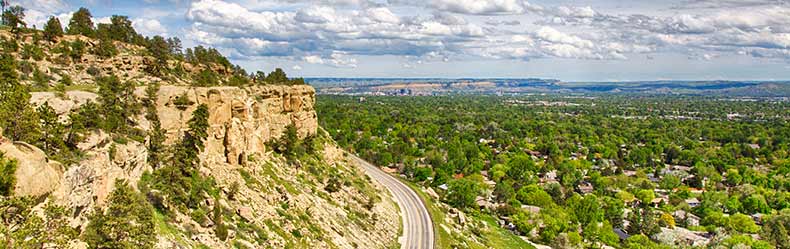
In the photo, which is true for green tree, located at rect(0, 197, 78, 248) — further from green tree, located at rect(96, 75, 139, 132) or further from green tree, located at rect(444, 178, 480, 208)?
green tree, located at rect(444, 178, 480, 208)

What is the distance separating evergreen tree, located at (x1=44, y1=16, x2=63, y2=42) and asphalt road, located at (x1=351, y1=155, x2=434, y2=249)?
4237 cm

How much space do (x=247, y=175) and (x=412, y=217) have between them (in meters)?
27.0

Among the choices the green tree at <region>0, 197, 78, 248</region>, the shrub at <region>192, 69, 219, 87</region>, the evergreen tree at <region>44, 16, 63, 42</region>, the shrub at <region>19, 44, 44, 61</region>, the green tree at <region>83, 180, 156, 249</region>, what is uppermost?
the evergreen tree at <region>44, 16, 63, 42</region>

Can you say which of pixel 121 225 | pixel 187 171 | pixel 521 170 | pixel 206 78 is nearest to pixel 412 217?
pixel 206 78

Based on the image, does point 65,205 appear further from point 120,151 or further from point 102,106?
point 102,106

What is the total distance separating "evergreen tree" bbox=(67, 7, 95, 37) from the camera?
57250 millimetres

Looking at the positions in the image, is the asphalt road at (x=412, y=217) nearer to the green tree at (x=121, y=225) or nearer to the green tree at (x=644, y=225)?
the green tree at (x=121, y=225)

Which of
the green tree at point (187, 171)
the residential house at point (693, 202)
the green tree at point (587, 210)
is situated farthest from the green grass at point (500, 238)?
the residential house at point (693, 202)

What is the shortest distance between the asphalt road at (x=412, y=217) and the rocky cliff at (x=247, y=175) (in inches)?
72.6

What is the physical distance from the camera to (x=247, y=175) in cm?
4766

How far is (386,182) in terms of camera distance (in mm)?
90500

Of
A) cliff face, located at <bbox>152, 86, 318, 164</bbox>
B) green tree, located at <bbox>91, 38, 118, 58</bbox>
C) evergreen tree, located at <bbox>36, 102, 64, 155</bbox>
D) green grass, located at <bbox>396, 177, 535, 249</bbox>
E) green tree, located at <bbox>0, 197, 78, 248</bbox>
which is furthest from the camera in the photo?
green grass, located at <bbox>396, 177, 535, 249</bbox>

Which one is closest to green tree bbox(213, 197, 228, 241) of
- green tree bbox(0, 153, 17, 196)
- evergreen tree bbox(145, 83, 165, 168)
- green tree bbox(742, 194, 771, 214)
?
evergreen tree bbox(145, 83, 165, 168)

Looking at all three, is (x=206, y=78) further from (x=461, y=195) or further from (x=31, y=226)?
(x=461, y=195)
